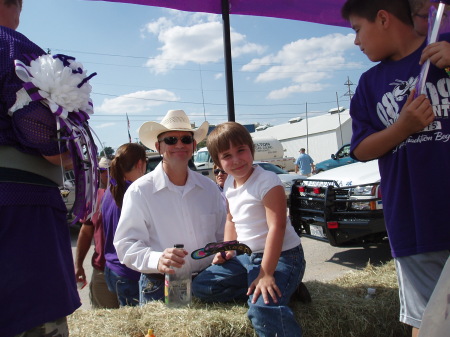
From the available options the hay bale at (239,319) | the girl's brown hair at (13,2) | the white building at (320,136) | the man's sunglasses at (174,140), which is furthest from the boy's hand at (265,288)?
the white building at (320,136)

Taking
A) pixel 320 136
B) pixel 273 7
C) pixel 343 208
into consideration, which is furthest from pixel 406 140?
pixel 320 136

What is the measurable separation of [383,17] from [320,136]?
153ft

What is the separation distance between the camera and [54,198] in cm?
154

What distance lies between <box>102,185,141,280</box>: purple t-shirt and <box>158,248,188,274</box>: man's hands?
2.97ft

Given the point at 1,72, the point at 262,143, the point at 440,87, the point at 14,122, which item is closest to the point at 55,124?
the point at 14,122

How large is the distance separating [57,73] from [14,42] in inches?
7.6

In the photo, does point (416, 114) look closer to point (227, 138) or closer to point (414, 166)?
point (414, 166)

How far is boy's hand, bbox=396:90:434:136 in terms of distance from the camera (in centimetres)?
159

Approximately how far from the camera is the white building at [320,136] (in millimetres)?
45562

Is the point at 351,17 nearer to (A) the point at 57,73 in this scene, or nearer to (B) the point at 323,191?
(A) the point at 57,73

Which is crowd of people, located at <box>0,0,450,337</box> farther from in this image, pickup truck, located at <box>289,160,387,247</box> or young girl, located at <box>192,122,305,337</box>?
pickup truck, located at <box>289,160,387,247</box>

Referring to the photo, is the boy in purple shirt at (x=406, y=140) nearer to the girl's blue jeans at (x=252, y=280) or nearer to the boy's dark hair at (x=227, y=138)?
the girl's blue jeans at (x=252, y=280)

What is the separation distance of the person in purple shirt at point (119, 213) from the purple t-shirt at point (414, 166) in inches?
75.1

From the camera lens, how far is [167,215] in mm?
2824
